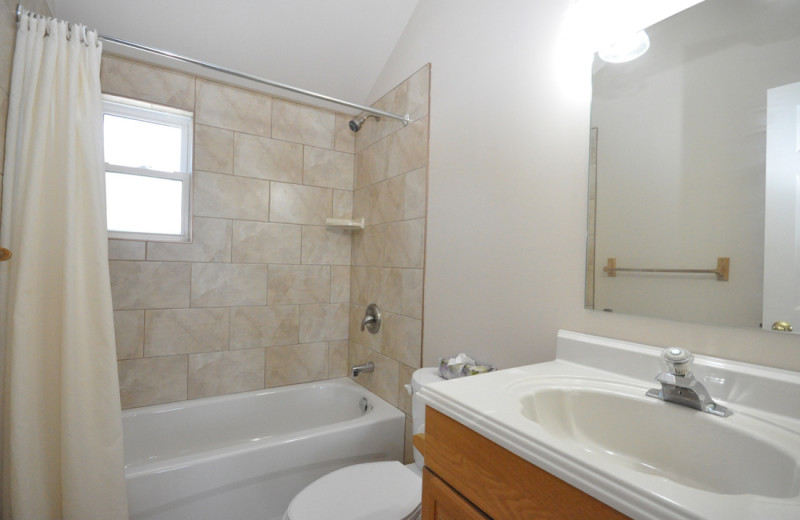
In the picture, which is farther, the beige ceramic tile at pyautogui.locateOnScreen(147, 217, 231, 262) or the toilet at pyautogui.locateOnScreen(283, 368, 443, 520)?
the beige ceramic tile at pyautogui.locateOnScreen(147, 217, 231, 262)

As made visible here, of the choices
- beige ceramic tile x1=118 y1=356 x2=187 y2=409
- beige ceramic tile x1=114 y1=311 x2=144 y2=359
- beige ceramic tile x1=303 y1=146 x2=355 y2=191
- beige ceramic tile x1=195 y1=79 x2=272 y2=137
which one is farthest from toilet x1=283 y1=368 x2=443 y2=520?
beige ceramic tile x1=195 y1=79 x2=272 y2=137

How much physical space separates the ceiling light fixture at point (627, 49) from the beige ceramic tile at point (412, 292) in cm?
114

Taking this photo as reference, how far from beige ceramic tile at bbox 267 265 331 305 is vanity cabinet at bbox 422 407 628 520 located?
1.71 meters

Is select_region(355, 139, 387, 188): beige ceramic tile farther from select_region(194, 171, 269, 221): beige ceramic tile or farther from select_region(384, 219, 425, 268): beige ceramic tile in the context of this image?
select_region(194, 171, 269, 221): beige ceramic tile

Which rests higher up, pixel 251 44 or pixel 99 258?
pixel 251 44

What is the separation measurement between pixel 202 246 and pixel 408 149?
1263 millimetres

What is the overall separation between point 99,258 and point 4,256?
0.77 feet

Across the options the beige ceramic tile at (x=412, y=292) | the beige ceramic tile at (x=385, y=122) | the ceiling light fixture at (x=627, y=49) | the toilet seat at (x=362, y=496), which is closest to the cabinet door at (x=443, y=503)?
the toilet seat at (x=362, y=496)

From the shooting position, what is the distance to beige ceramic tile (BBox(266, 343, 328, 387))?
7.73 ft

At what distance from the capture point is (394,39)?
2.20 meters

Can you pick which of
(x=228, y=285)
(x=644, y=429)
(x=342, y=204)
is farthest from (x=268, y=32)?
(x=644, y=429)

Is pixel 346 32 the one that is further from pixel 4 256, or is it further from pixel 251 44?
pixel 4 256

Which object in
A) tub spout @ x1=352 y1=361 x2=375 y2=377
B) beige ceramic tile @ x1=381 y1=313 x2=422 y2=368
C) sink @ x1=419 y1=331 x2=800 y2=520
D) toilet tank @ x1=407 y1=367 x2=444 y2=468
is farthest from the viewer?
tub spout @ x1=352 y1=361 x2=375 y2=377

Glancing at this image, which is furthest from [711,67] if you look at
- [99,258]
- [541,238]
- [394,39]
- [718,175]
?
[99,258]
